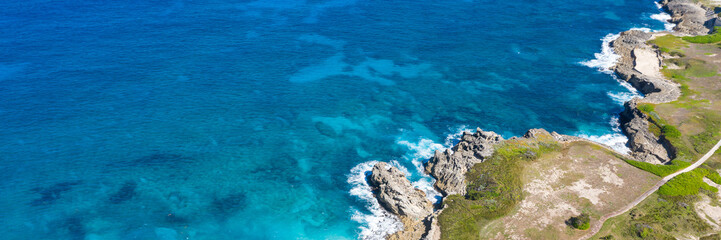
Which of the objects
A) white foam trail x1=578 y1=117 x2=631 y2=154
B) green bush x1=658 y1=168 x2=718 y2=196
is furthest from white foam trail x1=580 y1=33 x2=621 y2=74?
green bush x1=658 y1=168 x2=718 y2=196

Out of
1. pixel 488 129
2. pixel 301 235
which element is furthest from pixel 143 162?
pixel 488 129

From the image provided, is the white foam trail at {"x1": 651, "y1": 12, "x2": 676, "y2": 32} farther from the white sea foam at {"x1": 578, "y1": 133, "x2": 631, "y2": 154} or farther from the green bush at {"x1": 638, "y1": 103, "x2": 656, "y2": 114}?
the white sea foam at {"x1": 578, "y1": 133, "x2": 631, "y2": 154}

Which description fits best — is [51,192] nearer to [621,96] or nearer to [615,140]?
[615,140]

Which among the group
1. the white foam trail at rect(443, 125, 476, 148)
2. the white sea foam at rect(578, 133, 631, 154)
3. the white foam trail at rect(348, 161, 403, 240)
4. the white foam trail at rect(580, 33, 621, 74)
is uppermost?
the white foam trail at rect(580, 33, 621, 74)

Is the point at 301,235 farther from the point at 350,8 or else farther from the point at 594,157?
the point at 350,8

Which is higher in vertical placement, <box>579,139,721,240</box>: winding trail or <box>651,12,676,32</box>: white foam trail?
<box>651,12,676,32</box>: white foam trail

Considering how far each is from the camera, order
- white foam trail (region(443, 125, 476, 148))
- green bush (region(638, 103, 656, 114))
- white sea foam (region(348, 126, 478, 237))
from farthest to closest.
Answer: green bush (region(638, 103, 656, 114)), white foam trail (region(443, 125, 476, 148)), white sea foam (region(348, 126, 478, 237))

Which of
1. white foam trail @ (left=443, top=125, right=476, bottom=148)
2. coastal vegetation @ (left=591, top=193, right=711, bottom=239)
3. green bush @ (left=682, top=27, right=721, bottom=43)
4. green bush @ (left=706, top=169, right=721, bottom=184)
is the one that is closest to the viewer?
coastal vegetation @ (left=591, top=193, right=711, bottom=239)
